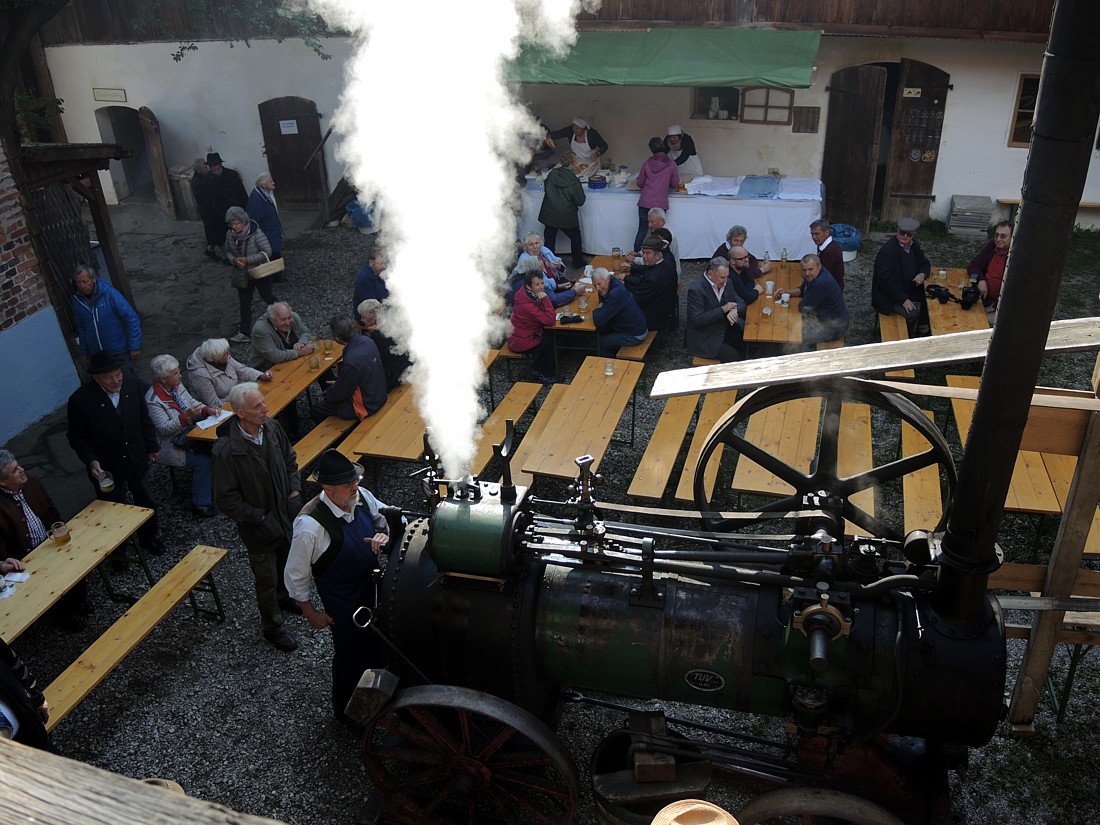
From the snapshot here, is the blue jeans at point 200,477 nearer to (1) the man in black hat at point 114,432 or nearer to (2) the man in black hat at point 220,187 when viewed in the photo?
(1) the man in black hat at point 114,432

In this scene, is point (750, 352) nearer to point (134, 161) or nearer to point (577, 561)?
point (577, 561)

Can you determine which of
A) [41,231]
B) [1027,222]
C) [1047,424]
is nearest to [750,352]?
[1047,424]

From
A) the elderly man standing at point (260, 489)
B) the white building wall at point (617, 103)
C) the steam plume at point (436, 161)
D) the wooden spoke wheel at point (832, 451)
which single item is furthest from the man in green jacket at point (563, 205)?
the wooden spoke wheel at point (832, 451)

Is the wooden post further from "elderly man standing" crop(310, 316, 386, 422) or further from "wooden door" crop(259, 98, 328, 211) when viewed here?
"wooden door" crop(259, 98, 328, 211)

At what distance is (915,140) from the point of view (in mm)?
11328

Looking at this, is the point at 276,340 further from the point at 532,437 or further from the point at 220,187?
the point at 220,187

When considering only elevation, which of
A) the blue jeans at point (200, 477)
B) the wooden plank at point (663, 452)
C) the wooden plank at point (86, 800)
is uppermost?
the wooden plank at point (86, 800)

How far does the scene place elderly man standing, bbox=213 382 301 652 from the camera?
16.1ft

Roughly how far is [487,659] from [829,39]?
978cm

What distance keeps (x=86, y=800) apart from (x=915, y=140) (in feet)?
40.0

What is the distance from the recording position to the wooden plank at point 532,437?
232 inches

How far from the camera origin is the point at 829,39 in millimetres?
10992

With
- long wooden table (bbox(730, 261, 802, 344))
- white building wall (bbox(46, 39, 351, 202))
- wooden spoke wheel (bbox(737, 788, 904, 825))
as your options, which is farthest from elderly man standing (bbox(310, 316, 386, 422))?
white building wall (bbox(46, 39, 351, 202))

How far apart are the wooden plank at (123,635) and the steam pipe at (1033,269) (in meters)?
4.04
